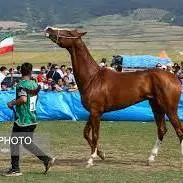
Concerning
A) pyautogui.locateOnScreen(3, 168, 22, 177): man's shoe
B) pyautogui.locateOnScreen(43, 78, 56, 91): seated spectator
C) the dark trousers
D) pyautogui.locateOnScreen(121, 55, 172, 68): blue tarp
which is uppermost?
the dark trousers

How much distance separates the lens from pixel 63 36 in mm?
12930

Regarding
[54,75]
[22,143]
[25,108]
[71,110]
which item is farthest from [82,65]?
[54,75]

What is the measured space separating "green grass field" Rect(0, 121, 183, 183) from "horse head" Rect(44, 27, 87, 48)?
2.38m

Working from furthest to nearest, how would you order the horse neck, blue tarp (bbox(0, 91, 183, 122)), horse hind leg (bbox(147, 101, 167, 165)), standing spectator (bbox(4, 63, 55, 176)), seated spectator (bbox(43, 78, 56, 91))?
seated spectator (bbox(43, 78, 56, 91))
blue tarp (bbox(0, 91, 183, 122))
horse hind leg (bbox(147, 101, 167, 165))
the horse neck
standing spectator (bbox(4, 63, 55, 176))

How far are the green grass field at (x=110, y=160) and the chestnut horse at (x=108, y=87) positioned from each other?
475mm

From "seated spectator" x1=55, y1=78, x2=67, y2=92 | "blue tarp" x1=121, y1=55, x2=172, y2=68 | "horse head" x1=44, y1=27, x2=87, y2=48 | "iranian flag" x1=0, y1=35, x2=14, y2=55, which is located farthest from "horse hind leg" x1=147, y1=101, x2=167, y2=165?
"blue tarp" x1=121, y1=55, x2=172, y2=68

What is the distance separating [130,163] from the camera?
1291cm

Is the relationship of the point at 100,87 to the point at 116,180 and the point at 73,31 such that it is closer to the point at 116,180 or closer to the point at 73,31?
the point at 73,31

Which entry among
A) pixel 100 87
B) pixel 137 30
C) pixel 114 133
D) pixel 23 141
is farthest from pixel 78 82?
pixel 137 30

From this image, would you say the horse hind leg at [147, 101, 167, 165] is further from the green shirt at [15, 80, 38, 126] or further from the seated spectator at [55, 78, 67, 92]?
the seated spectator at [55, 78, 67, 92]

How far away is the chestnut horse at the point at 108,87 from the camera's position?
506 inches

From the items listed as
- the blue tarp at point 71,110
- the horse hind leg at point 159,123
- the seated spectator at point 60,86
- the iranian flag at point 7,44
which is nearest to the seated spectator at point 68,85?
the seated spectator at point 60,86

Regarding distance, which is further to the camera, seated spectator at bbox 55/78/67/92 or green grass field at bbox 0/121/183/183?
seated spectator at bbox 55/78/67/92

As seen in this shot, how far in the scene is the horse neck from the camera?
13.1m
